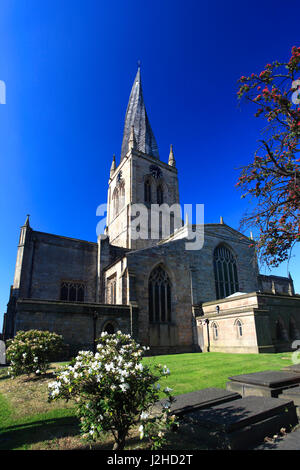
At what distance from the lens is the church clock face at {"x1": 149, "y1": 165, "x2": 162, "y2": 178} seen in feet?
126

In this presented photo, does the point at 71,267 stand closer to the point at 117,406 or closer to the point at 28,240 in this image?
the point at 28,240

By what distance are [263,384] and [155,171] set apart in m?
35.8

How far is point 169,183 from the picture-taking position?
4031 centimetres

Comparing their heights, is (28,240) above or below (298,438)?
above

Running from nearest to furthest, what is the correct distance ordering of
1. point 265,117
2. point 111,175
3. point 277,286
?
point 265,117, point 277,286, point 111,175

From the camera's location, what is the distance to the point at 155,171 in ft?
128

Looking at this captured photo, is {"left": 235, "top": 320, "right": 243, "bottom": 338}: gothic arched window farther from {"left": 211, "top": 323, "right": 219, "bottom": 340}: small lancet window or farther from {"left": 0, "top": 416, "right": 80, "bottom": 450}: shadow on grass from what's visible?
{"left": 0, "top": 416, "right": 80, "bottom": 450}: shadow on grass

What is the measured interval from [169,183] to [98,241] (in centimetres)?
1767

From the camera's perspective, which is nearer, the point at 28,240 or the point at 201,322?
the point at 201,322

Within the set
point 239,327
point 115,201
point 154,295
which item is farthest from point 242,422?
point 115,201

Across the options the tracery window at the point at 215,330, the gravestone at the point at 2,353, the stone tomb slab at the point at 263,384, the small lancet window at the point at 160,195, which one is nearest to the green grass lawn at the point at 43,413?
the stone tomb slab at the point at 263,384

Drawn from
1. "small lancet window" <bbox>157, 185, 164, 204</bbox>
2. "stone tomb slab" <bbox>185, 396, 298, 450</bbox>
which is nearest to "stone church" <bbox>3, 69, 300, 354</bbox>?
"small lancet window" <bbox>157, 185, 164, 204</bbox>

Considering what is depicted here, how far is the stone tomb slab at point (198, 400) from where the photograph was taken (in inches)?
179
